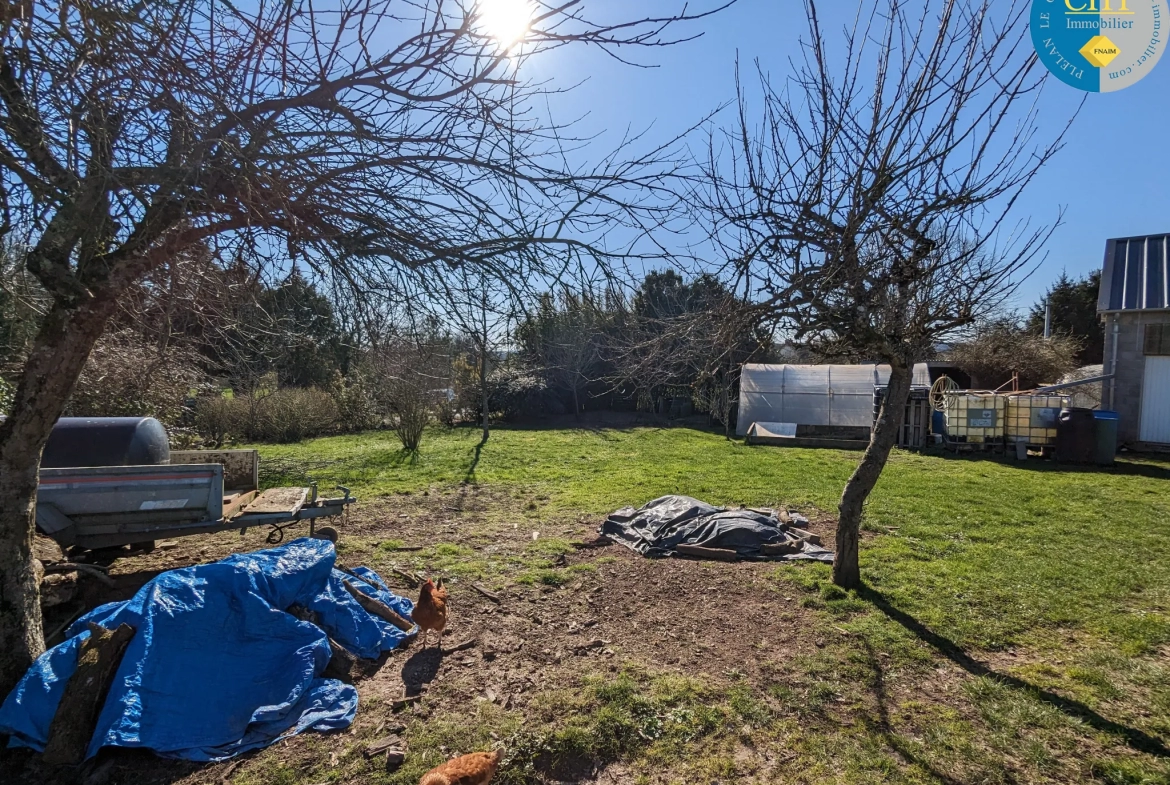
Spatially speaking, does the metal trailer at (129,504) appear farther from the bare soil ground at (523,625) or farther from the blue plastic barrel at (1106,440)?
the blue plastic barrel at (1106,440)

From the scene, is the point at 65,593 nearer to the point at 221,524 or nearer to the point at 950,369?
the point at 221,524

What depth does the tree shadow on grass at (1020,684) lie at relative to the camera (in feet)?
10.4

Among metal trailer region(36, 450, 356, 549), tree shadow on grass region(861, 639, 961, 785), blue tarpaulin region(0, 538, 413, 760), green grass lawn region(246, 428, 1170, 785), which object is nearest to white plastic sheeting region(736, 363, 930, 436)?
green grass lawn region(246, 428, 1170, 785)

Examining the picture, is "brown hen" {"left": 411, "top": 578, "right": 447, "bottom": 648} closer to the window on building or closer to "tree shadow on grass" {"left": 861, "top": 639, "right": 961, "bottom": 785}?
"tree shadow on grass" {"left": 861, "top": 639, "right": 961, "bottom": 785}

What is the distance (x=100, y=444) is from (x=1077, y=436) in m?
16.8

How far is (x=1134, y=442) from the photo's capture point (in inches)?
557

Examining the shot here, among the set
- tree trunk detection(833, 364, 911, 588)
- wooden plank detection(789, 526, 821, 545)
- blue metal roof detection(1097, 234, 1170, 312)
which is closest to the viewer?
tree trunk detection(833, 364, 911, 588)

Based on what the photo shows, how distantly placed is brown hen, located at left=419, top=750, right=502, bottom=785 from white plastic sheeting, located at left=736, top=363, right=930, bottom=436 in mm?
16856

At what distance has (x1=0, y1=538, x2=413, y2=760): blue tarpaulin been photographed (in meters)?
3.00

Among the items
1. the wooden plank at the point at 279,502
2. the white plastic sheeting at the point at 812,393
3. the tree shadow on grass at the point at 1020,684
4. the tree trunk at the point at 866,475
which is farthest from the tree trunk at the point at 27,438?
the white plastic sheeting at the point at 812,393

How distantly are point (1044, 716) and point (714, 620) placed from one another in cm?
217

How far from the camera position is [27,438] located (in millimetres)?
2992

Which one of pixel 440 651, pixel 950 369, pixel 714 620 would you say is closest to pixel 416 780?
pixel 440 651

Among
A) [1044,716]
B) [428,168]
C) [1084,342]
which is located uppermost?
[1084,342]
